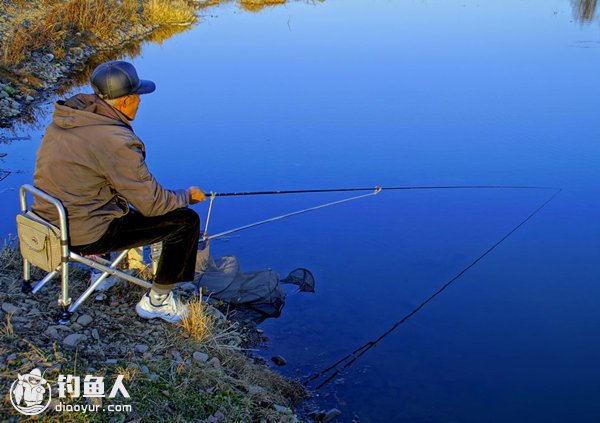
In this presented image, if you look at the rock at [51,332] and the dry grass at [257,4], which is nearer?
the rock at [51,332]

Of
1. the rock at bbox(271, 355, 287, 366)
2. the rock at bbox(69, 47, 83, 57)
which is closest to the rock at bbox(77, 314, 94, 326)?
the rock at bbox(271, 355, 287, 366)

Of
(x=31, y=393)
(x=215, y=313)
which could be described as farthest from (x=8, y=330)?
(x=215, y=313)

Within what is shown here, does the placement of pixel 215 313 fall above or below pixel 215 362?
above

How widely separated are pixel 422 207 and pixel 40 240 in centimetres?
439

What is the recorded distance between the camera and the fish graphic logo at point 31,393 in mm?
2844

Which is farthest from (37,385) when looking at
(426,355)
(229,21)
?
(229,21)

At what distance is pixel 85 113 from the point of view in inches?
130

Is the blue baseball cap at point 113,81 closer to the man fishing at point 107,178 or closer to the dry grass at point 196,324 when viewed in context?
the man fishing at point 107,178

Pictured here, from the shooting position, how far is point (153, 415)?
3131 millimetres

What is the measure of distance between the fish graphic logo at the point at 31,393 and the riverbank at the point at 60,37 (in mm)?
6635

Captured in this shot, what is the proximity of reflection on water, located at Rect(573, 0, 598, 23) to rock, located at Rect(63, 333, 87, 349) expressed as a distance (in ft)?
46.9

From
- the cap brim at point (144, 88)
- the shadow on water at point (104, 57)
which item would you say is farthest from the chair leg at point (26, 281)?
the shadow on water at point (104, 57)

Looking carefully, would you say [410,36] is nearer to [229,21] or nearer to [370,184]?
[229,21]

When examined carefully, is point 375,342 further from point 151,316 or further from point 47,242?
point 47,242
